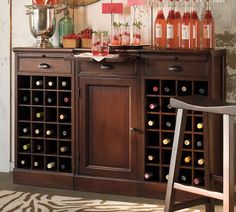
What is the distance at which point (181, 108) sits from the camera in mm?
3453

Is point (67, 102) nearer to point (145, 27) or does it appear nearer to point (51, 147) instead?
point (51, 147)

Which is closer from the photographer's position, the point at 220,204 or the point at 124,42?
the point at 220,204

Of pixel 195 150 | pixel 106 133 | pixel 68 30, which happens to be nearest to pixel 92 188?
pixel 106 133

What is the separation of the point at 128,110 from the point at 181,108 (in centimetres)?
113

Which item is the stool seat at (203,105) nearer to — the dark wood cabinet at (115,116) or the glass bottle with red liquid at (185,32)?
the dark wood cabinet at (115,116)

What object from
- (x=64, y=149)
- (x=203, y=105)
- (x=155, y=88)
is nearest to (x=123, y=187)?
(x=64, y=149)

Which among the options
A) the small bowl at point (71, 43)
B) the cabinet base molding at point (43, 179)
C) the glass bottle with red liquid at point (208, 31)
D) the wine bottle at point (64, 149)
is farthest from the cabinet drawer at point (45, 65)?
the glass bottle with red liquid at point (208, 31)

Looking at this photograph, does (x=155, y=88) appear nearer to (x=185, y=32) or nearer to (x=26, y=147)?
(x=185, y=32)

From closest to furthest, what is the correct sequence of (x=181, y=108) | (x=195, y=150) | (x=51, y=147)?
(x=181, y=108)
(x=195, y=150)
(x=51, y=147)

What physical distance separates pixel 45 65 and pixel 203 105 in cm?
176

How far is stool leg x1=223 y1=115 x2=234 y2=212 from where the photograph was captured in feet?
10.4

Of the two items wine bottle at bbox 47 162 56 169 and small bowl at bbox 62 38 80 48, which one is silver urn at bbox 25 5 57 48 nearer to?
small bowl at bbox 62 38 80 48

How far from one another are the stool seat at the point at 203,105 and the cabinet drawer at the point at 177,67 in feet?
2.03

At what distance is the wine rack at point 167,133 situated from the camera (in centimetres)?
435
